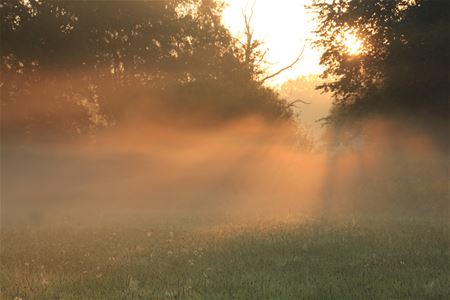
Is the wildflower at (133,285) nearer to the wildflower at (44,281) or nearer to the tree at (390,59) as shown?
the wildflower at (44,281)

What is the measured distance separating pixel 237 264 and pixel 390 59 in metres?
22.7

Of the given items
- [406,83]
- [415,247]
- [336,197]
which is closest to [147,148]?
[336,197]

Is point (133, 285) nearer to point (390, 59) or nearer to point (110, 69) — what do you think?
point (390, 59)

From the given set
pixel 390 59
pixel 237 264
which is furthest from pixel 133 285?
Result: pixel 390 59

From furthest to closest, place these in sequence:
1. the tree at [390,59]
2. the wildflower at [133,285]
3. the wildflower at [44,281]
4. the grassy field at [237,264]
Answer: the tree at [390,59], the wildflower at [44,281], the wildflower at [133,285], the grassy field at [237,264]

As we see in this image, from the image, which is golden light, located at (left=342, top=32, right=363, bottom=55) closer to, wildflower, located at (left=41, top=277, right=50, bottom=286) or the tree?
the tree

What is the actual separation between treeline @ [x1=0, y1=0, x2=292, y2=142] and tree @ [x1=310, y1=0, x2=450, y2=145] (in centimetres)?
891

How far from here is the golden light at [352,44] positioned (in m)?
33.0

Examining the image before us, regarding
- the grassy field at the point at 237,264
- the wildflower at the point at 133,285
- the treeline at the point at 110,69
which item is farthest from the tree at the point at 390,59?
the wildflower at the point at 133,285

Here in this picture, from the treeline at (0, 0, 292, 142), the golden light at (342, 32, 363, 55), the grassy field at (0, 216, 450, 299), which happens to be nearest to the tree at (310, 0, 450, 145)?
A: the golden light at (342, 32, 363, 55)

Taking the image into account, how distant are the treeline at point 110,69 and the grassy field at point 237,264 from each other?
76.4 ft

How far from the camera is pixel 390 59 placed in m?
30.0

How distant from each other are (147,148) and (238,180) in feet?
20.8

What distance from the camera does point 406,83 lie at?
3044 cm
